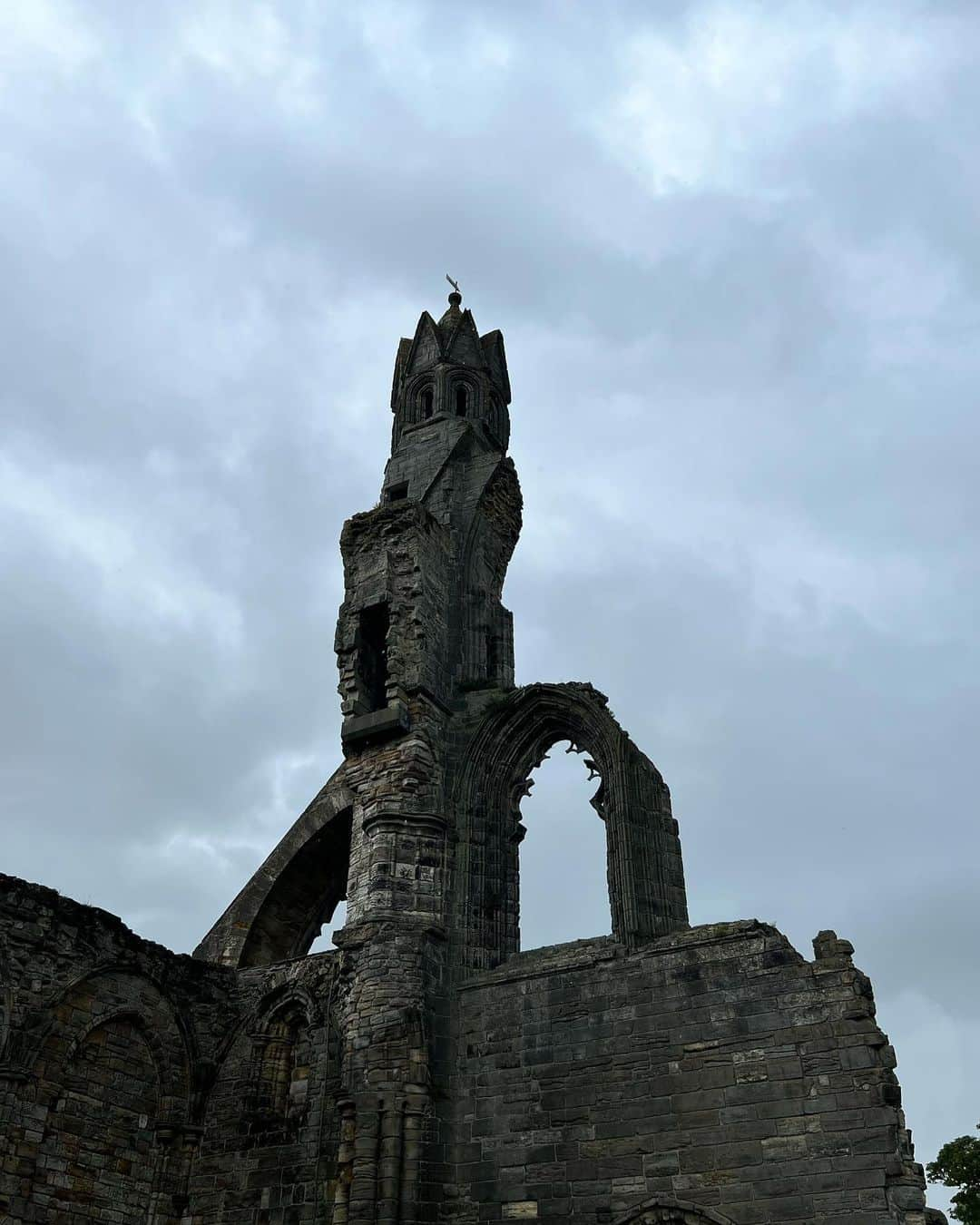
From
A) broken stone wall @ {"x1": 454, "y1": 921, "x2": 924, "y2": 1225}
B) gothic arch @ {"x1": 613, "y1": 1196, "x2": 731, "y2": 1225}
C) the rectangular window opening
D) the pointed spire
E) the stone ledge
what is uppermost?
the pointed spire

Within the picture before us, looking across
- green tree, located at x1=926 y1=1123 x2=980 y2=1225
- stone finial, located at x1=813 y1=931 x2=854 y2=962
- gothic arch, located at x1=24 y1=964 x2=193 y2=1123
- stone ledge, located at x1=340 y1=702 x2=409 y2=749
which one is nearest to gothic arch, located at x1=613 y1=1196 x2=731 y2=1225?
stone finial, located at x1=813 y1=931 x2=854 y2=962

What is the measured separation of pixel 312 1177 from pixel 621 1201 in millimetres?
3464

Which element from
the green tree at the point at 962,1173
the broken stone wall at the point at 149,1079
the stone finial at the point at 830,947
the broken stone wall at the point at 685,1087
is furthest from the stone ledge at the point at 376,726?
the green tree at the point at 962,1173

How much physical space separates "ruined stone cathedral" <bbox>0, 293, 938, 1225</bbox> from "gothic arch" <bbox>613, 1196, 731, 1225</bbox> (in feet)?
0.06

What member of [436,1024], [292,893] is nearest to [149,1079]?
[292,893]

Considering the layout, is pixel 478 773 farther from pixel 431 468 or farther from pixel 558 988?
pixel 431 468

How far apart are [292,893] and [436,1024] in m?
4.12

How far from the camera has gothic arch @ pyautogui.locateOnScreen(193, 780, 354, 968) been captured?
15391 mm

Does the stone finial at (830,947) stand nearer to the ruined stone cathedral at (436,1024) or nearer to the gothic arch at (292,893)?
the ruined stone cathedral at (436,1024)

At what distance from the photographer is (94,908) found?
13266 millimetres

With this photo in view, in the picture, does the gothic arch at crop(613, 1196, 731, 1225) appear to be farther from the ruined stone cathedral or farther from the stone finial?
the stone finial

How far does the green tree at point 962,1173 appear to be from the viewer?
65.1 ft

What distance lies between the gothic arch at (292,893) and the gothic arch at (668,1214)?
20.4 feet

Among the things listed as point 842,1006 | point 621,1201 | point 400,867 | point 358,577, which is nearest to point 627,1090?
point 621,1201
